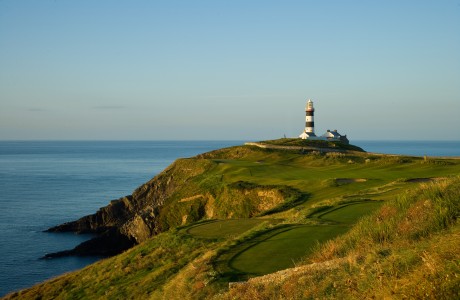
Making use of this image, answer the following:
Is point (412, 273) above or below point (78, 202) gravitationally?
above

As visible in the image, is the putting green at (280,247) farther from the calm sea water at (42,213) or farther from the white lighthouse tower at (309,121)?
the white lighthouse tower at (309,121)

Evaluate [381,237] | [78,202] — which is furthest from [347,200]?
[78,202]

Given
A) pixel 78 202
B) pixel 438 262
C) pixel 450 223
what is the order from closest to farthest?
pixel 438 262, pixel 450 223, pixel 78 202

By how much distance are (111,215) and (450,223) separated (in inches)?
1857

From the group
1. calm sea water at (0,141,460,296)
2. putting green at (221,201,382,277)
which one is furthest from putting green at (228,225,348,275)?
calm sea water at (0,141,460,296)

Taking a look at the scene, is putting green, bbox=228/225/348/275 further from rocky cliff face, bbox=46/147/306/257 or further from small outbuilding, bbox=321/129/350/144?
small outbuilding, bbox=321/129/350/144

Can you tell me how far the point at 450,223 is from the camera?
1165cm

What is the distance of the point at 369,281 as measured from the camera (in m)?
8.23

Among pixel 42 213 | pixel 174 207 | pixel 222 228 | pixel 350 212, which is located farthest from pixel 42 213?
pixel 350 212

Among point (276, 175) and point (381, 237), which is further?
point (276, 175)

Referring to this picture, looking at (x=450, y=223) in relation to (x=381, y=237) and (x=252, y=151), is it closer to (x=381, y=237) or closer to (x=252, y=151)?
(x=381, y=237)

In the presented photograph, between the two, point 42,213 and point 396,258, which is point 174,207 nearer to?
point 42,213

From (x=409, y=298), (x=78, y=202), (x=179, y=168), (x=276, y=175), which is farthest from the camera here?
(x=78, y=202)

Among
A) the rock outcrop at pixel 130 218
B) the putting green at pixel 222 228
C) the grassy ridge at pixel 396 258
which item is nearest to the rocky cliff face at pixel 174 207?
the rock outcrop at pixel 130 218
